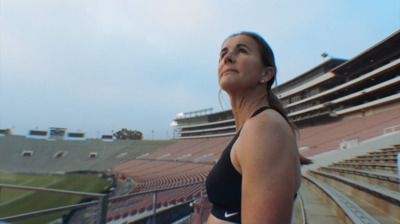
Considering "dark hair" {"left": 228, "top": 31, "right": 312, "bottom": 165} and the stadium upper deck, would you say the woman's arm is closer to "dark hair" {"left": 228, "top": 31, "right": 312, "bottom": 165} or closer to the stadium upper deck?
"dark hair" {"left": 228, "top": 31, "right": 312, "bottom": 165}

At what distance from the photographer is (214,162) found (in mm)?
20469

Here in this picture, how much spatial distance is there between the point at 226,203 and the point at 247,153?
0.28 meters

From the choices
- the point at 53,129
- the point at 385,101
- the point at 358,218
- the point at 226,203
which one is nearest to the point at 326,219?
the point at 358,218

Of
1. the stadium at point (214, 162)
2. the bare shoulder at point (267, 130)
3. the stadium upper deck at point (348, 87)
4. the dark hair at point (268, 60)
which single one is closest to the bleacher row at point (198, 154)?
the stadium at point (214, 162)

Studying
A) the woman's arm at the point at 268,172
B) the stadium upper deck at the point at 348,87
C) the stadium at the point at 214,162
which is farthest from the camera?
the stadium upper deck at the point at 348,87

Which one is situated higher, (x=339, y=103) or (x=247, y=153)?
(x=339, y=103)

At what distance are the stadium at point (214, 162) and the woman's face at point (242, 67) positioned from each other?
345 mm

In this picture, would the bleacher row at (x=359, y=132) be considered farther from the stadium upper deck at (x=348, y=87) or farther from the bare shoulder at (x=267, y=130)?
→ the bare shoulder at (x=267, y=130)

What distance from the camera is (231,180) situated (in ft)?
2.40

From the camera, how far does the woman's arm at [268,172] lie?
1.81 feet

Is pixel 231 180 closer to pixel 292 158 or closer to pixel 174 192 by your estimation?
pixel 292 158

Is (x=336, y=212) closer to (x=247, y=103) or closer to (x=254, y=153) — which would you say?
(x=247, y=103)

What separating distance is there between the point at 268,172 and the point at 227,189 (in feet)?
0.78

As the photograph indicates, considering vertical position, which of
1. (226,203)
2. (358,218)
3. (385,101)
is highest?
(385,101)
